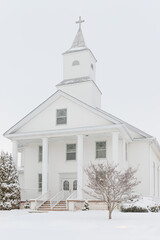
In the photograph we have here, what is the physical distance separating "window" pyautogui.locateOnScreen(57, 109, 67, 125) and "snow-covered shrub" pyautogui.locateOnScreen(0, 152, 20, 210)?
4909 millimetres

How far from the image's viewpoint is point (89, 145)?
29078mm

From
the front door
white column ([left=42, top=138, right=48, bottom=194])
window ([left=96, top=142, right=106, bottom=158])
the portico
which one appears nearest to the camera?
the portico

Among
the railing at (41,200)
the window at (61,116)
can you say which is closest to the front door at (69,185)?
the railing at (41,200)

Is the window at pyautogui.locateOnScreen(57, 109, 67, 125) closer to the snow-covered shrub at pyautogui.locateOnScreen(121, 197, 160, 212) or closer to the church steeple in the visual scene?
the snow-covered shrub at pyautogui.locateOnScreen(121, 197, 160, 212)

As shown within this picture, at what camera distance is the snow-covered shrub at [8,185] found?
2550 centimetres

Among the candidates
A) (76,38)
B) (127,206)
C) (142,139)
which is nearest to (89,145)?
(142,139)

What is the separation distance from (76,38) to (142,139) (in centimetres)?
1299

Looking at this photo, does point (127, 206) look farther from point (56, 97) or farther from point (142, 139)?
point (56, 97)

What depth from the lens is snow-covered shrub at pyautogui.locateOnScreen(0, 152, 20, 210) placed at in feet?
83.7

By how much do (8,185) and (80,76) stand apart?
1264 cm

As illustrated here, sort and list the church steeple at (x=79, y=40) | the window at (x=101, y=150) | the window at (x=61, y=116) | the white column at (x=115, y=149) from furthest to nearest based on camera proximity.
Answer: the church steeple at (x=79, y=40)
the window at (x=101, y=150)
the window at (x=61, y=116)
the white column at (x=115, y=149)

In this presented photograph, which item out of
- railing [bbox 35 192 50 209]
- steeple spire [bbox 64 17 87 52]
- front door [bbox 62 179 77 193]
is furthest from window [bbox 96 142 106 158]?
steeple spire [bbox 64 17 87 52]

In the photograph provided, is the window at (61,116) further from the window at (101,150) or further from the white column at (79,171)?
the window at (101,150)

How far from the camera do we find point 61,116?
2798 cm
